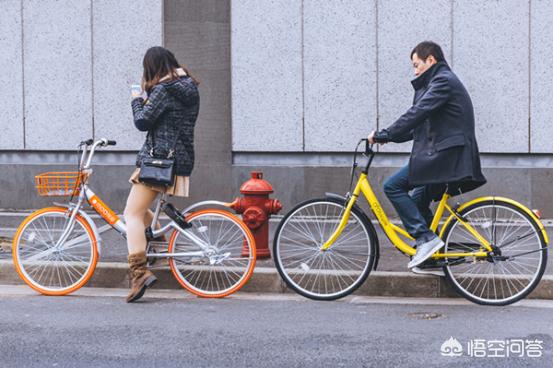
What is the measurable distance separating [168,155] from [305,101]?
4.86 metres

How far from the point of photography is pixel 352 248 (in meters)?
6.32

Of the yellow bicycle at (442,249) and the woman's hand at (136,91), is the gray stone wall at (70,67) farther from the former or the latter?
the yellow bicycle at (442,249)

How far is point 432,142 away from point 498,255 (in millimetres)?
936

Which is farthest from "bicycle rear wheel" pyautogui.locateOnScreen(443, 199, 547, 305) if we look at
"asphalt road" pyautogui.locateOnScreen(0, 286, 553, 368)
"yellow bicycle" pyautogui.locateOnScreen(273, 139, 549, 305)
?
"asphalt road" pyautogui.locateOnScreen(0, 286, 553, 368)

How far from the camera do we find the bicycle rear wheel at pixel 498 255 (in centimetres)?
604

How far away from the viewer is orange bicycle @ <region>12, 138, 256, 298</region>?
6.47 meters

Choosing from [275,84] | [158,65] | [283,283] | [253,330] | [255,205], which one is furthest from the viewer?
[275,84]

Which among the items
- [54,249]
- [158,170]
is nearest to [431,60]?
[158,170]

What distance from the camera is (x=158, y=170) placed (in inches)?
248

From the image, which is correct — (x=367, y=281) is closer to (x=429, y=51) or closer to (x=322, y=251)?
(x=322, y=251)

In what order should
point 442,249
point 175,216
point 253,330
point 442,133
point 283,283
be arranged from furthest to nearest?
point 283,283
point 175,216
point 442,249
point 442,133
point 253,330

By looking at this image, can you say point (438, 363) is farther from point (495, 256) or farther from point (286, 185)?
point (286, 185)

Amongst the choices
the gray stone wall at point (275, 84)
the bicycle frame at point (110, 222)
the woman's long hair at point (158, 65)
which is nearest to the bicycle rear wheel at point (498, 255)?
the bicycle frame at point (110, 222)

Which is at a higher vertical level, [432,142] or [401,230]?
[432,142]
